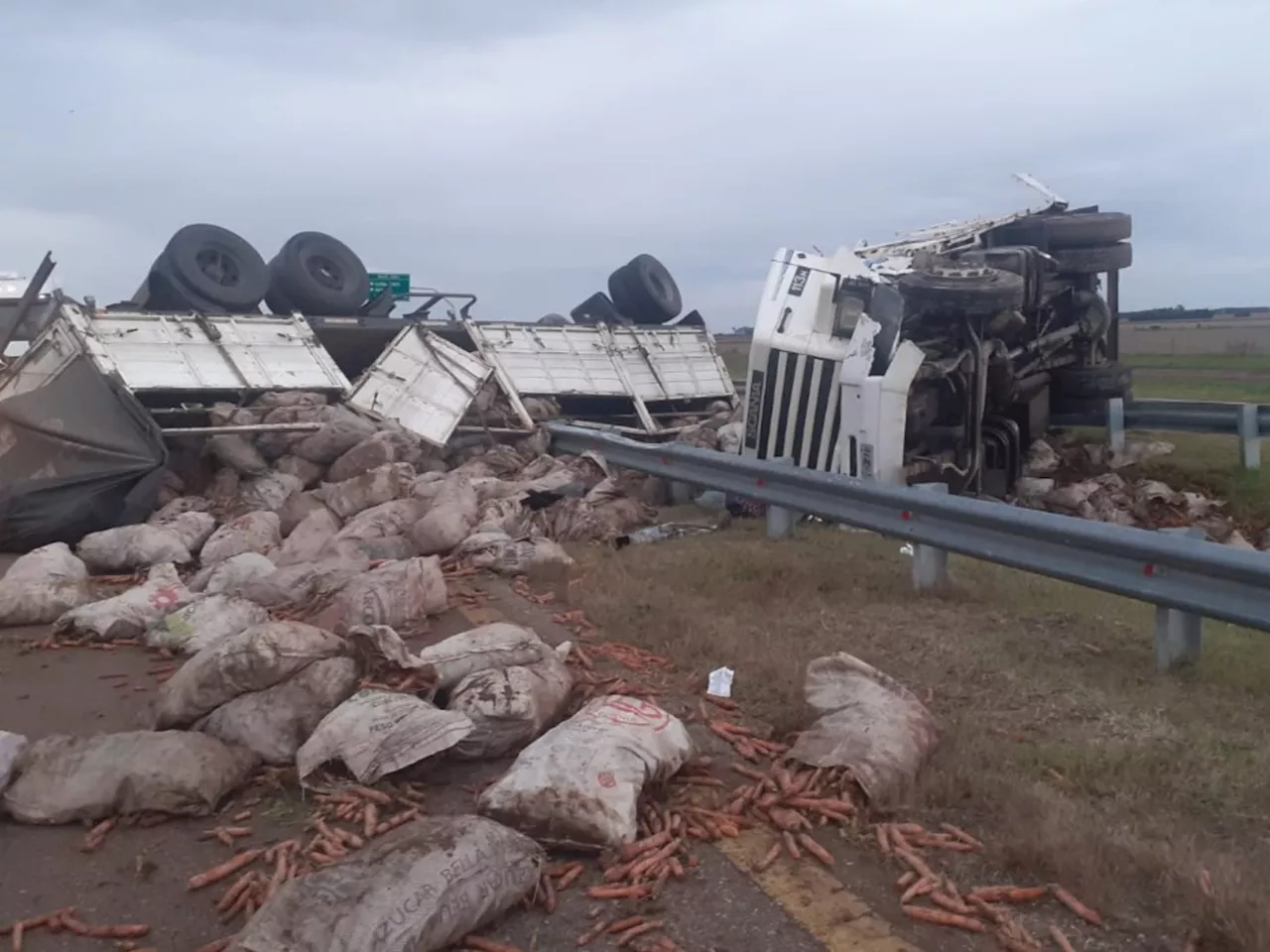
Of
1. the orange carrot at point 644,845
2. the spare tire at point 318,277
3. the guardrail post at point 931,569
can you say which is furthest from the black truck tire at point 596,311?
the orange carrot at point 644,845

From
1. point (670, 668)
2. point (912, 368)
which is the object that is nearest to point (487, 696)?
point (670, 668)

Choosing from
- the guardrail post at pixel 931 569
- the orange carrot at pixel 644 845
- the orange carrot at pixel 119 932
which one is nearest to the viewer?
the orange carrot at pixel 119 932

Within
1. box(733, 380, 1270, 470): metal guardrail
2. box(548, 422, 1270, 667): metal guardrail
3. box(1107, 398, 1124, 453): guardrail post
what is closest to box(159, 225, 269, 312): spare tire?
box(548, 422, 1270, 667): metal guardrail

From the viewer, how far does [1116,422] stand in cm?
1053

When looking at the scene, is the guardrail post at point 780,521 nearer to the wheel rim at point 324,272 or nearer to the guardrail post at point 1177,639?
the guardrail post at point 1177,639

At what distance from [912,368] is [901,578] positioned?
1.74 metres

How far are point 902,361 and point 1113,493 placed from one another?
3.07 metres

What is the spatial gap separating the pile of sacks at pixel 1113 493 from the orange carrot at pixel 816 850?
6.02m

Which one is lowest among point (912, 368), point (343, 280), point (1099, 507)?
point (1099, 507)

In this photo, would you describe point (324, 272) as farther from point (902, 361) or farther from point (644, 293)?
point (902, 361)

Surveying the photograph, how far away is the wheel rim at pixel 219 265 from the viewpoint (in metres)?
12.0

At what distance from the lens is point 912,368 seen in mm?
7445

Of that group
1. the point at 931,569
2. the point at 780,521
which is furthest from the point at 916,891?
the point at 780,521

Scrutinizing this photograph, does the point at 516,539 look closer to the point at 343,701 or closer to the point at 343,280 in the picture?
the point at 343,701
